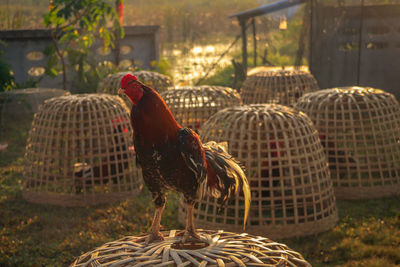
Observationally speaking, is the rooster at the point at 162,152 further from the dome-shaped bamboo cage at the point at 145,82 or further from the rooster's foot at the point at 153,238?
the dome-shaped bamboo cage at the point at 145,82

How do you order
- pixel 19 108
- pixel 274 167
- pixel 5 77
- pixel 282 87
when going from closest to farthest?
pixel 274 167, pixel 282 87, pixel 19 108, pixel 5 77

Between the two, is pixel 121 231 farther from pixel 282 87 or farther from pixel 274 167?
pixel 282 87

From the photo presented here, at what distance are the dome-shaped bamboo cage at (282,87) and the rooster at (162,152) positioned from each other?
18.7 feet

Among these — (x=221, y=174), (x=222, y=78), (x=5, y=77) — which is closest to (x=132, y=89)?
(x=221, y=174)

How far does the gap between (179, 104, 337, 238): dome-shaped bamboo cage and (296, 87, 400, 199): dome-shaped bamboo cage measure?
0.88 meters

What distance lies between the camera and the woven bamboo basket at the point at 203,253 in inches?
86.7

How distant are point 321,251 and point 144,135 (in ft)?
8.27

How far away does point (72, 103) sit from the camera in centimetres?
572

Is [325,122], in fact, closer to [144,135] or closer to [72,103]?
[72,103]

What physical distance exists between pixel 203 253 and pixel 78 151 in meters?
3.71

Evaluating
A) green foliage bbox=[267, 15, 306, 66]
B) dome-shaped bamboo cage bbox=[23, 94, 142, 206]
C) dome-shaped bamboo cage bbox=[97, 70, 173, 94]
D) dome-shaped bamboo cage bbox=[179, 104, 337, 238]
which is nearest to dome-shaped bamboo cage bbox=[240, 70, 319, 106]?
Answer: dome-shaped bamboo cage bbox=[97, 70, 173, 94]

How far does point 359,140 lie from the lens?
18.3 ft

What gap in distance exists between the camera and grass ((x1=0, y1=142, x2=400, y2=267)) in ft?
14.0

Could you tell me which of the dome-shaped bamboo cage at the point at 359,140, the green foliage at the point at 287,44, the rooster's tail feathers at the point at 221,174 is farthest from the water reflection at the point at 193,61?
the rooster's tail feathers at the point at 221,174
